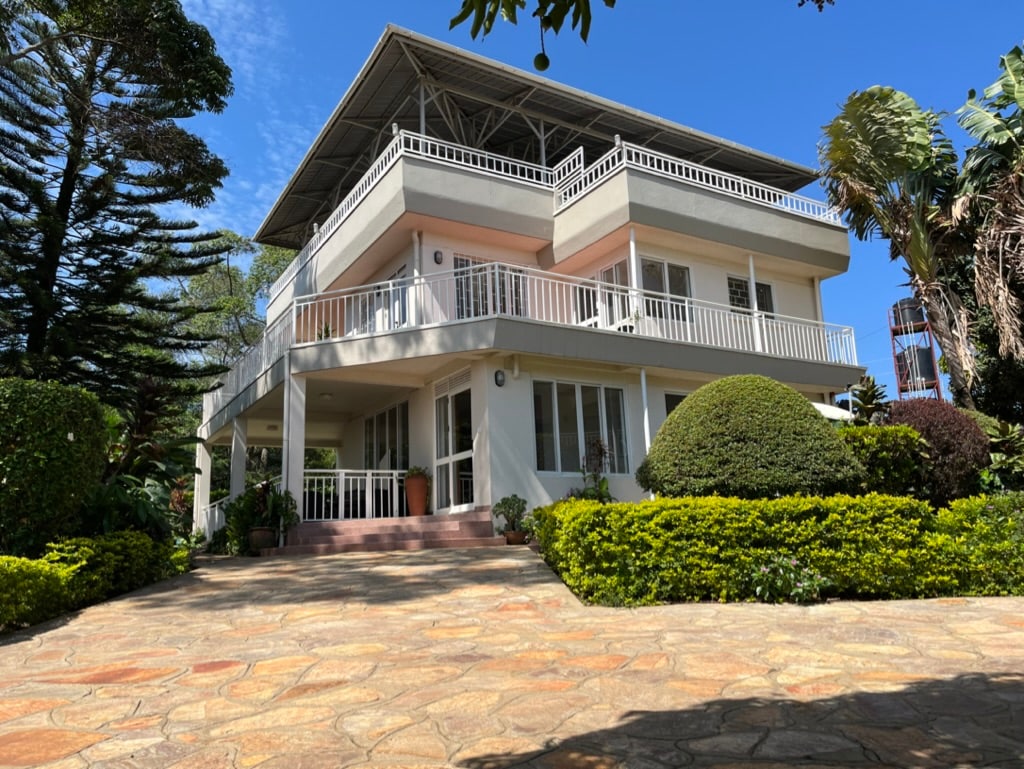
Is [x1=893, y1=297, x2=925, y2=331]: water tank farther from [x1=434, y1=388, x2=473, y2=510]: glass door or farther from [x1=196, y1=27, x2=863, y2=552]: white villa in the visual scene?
[x1=434, y1=388, x2=473, y2=510]: glass door

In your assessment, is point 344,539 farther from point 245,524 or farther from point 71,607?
point 71,607

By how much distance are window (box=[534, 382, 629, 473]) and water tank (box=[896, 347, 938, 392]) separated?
72.2 feet

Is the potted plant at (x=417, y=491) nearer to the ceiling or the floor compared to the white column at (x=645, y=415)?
nearer to the floor

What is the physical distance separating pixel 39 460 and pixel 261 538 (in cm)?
558

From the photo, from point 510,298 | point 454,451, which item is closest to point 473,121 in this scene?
point 510,298

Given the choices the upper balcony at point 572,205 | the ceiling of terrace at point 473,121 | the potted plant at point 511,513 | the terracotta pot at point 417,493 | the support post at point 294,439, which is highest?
the ceiling of terrace at point 473,121

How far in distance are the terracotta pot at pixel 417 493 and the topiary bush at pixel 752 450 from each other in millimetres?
6176

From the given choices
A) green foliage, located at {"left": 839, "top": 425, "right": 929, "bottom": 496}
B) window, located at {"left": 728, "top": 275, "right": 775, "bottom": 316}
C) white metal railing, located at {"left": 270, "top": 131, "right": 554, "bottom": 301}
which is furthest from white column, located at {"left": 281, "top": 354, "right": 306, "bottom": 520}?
window, located at {"left": 728, "top": 275, "right": 775, "bottom": 316}

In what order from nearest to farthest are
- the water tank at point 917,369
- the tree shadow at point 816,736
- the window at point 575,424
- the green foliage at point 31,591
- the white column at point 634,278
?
the tree shadow at point 816,736 < the green foliage at point 31,591 < the window at point 575,424 < the white column at point 634,278 < the water tank at point 917,369

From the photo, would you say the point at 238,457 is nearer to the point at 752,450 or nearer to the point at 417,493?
the point at 417,493

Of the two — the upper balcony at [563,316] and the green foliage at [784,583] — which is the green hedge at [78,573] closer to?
the upper balcony at [563,316]

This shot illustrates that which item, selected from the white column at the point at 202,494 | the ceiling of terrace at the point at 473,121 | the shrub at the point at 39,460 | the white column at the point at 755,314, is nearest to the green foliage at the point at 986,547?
the white column at the point at 755,314

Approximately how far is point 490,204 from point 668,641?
38.2 feet

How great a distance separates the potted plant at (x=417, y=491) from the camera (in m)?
14.5
